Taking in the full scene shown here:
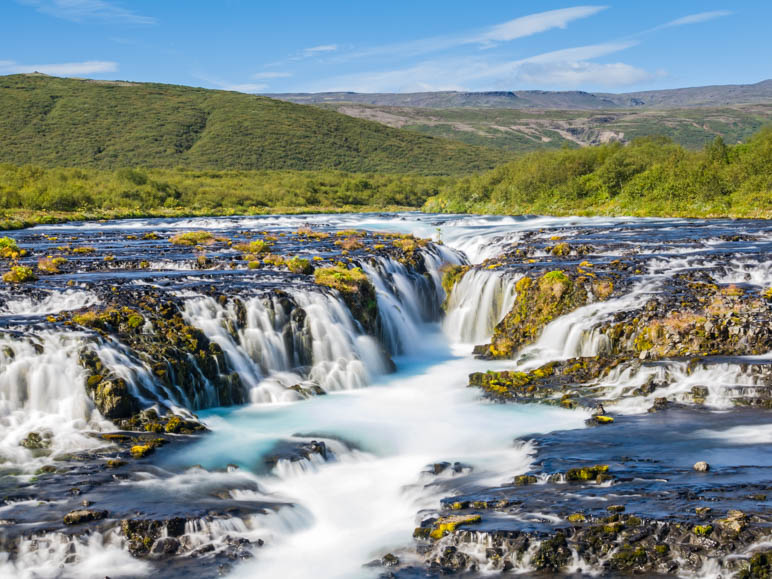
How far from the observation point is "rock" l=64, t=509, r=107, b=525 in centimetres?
1181

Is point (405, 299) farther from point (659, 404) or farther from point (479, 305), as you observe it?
point (659, 404)

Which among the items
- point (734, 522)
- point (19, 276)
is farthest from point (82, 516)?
point (19, 276)

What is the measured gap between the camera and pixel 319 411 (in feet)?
62.4

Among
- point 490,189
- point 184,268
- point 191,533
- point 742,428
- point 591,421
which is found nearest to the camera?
point 191,533

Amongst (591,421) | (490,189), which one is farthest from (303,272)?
(490,189)

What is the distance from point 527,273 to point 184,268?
1387 cm

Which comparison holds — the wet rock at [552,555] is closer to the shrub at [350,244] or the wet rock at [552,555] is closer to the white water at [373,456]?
the white water at [373,456]

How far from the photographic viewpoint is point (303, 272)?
28.2 metres

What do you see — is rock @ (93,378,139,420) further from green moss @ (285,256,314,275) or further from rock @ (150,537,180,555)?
green moss @ (285,256,314,275)

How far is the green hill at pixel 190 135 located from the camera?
469ft

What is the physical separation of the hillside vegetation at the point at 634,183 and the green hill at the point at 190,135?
74.8m

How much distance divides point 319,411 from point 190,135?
154889 millimetres

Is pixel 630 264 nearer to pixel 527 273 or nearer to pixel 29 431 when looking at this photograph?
pixel 527 273

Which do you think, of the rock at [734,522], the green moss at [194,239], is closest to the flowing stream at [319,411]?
the rock at [734,522]
